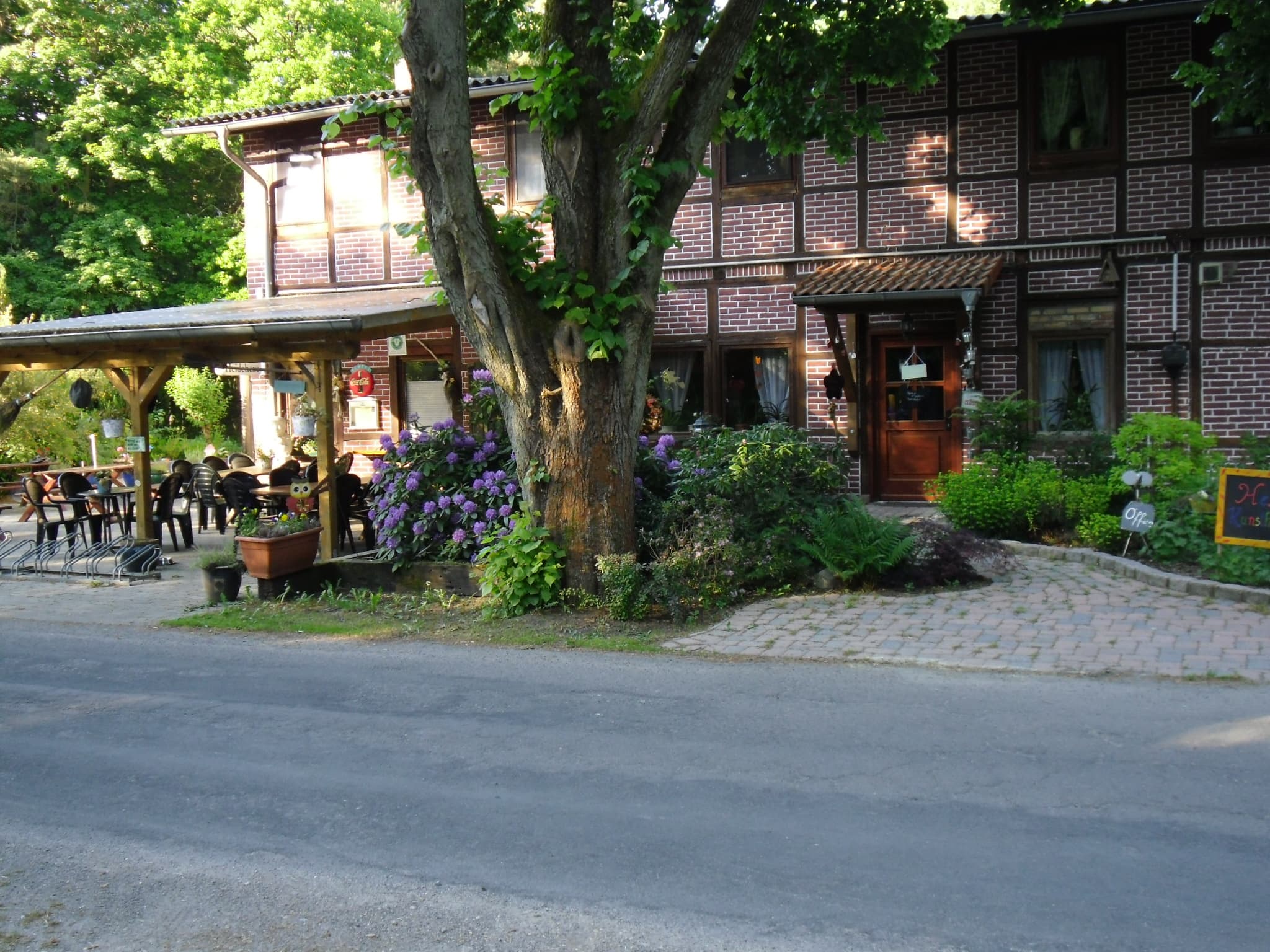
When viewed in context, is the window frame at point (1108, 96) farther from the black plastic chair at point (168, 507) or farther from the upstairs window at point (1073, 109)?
A: the black plastic chair at point (168, 507)

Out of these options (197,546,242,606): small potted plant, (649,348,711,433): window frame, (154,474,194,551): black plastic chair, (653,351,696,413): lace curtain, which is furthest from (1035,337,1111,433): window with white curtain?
(154,474,194,551): black plastic chair

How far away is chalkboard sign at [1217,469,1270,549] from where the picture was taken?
8703 millimetres

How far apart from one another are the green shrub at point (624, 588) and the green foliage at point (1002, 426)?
5.16 m

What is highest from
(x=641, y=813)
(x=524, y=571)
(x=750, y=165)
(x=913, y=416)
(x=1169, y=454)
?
(x=750, y=165)

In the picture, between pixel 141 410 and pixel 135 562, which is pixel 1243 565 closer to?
pixel 135 562

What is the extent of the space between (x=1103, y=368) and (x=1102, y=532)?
3.98m

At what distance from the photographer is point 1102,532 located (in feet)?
34.1

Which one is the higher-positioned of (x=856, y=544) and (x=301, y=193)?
(x=301, y=193)

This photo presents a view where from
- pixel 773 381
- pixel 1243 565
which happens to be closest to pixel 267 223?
pixel 773 381

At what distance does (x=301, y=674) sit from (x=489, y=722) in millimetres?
2020

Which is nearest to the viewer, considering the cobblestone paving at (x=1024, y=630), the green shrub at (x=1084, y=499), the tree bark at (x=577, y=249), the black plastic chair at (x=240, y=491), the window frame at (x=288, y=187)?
the cobblestone paving at (x=1024, y=630)

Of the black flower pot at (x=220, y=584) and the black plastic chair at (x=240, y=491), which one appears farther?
the black plastic chair at (x=240, y=491)

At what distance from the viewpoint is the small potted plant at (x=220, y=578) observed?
1052 centimetres

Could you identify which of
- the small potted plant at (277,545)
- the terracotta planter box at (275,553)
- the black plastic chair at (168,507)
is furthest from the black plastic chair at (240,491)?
the terracotta planter box at (275,553)
